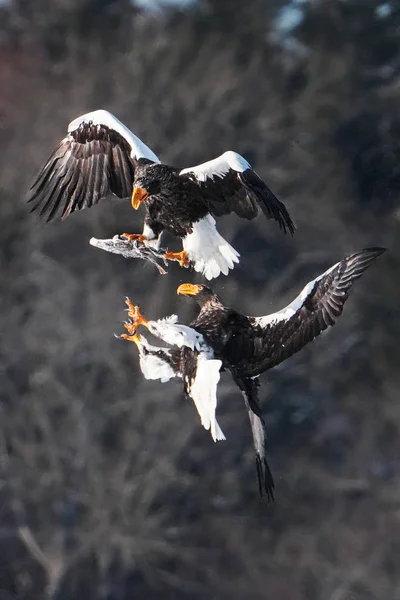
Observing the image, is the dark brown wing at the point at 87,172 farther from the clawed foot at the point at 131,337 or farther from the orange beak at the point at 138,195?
the clawed foot at the point at 131,337

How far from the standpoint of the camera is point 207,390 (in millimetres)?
3213

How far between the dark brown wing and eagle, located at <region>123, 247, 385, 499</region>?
1.73 ft

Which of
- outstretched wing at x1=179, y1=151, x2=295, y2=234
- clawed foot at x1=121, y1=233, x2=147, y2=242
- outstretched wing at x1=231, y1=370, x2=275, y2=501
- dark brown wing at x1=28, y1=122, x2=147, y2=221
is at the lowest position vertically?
outstretched wing at x1=231, y1=370, x2=275, y2=501

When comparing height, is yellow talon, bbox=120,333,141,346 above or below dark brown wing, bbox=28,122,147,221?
below

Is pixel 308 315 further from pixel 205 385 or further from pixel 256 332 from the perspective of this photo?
pixel 205 385

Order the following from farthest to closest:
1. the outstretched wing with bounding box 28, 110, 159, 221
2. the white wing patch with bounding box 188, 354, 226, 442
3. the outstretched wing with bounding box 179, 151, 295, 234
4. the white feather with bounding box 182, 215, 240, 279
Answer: the outstretched wing with bounding box 28, 110, 159, 221 → the white feather with bounding box 182, 215, 240, 279 → the outstretched wing with bounding box 179, 151, 295, 234 → the white wing patch with bounding box 188, 354, 226, 442

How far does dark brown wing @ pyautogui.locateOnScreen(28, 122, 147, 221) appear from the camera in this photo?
12.7 ft

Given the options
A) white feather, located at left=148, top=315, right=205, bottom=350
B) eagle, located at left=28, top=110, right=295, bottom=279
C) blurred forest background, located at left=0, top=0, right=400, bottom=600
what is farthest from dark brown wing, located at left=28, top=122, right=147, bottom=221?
blurred forest background, located at left=0, top=0, right=400, bottom=600

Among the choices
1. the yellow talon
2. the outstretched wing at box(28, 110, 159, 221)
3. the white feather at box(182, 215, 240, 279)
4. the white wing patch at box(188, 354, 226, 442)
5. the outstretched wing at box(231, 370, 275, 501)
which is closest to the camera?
the white wing patch at box(188, 354, 226, 442)

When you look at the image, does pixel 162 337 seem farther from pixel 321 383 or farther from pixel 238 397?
pixel 321 383

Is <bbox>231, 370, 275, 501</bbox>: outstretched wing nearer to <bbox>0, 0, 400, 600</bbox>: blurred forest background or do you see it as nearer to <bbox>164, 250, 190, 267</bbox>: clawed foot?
<bbox>164, 250, 190, 267</bbox>: clawed foot

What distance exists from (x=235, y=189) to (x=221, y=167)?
0.10 m

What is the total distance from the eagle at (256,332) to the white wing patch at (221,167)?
0.35 meters

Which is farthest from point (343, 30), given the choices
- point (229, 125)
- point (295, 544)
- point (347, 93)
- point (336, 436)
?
point (295, 544)
